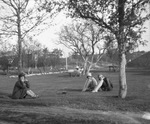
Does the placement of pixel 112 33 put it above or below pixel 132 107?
above

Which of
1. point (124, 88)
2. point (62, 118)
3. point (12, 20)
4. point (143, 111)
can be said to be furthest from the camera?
point (12, 20)

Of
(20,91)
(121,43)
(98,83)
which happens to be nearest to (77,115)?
(121,43)

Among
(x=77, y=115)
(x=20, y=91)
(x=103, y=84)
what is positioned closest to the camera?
(x=77, y=115)

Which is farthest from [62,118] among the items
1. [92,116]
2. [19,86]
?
[19,86]

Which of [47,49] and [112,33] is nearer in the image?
[112,33]

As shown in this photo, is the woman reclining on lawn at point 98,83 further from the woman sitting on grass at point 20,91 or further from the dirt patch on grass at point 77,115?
the dirt patch on grass at point 77,115

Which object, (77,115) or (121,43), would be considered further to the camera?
(121,43)

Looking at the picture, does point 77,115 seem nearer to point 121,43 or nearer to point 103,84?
point 121,43

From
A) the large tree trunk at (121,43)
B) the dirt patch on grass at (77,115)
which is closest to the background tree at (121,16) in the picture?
the large tree trunk at (121,43)

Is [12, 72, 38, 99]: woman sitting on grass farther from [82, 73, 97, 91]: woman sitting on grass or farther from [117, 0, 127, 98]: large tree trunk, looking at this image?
[117, 0, 127, 98]: large tree trunk

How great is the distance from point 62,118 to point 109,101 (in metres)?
3.04

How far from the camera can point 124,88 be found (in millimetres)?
9617

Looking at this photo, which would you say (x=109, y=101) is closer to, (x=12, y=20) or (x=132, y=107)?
(x=132, y=107)

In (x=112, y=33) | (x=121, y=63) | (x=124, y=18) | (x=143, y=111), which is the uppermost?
(x=124, y=18)
